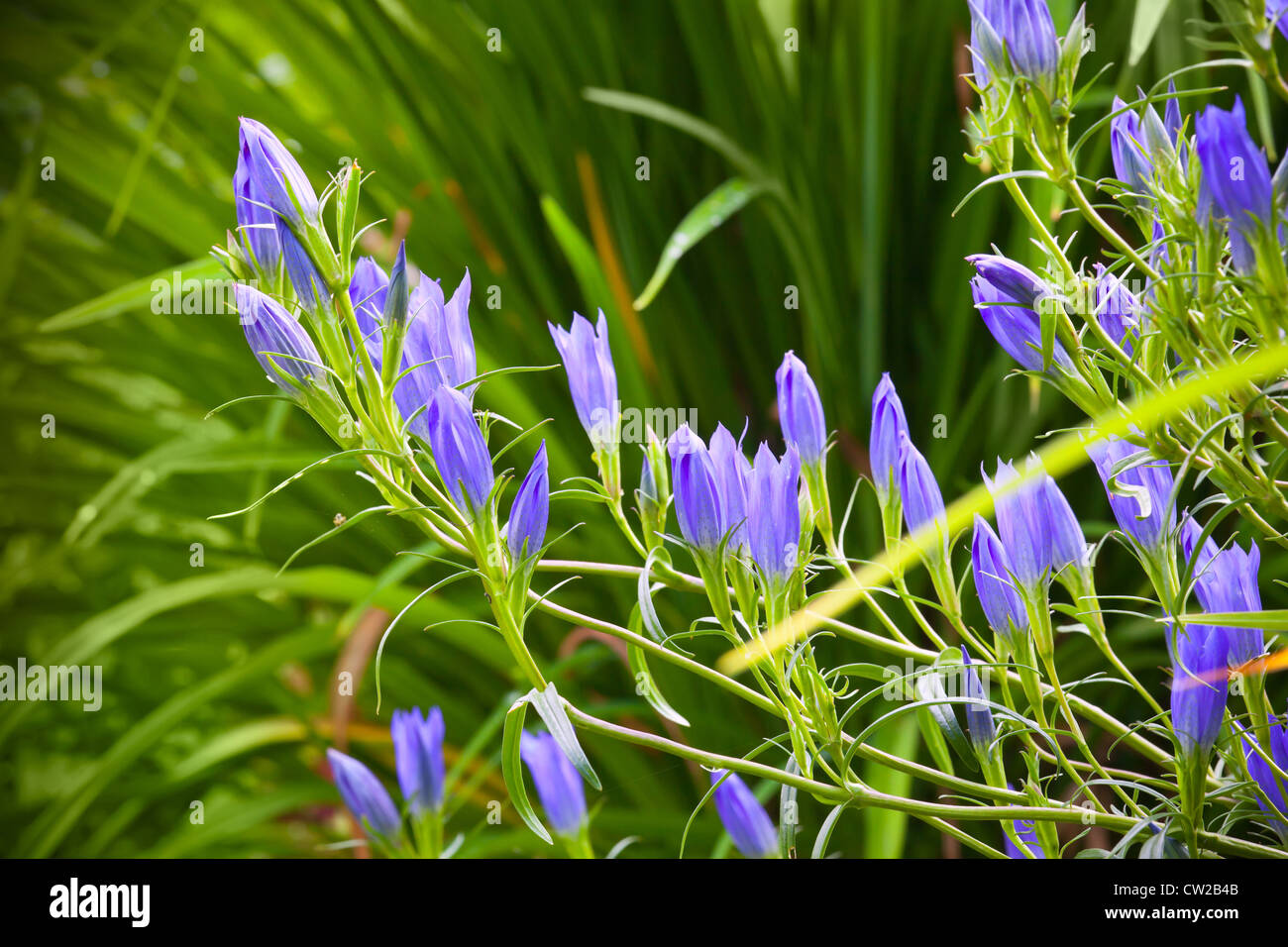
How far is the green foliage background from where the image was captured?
76cm

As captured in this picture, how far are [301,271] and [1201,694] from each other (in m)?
0.32

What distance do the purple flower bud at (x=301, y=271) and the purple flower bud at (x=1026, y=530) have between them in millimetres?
228

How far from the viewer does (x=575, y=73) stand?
87 centimetres

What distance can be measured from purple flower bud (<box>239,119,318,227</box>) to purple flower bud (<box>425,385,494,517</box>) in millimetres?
70

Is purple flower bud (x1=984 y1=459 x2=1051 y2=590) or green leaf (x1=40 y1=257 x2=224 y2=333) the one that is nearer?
purple flower bud (x1=984 y1=459 x2=1051 y2=590)

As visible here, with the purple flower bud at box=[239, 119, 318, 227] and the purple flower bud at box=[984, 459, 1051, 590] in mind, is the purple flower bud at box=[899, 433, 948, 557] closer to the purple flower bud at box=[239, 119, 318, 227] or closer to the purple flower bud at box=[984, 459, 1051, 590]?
the purple flower bud at box=[984, 459, 1051, 590]

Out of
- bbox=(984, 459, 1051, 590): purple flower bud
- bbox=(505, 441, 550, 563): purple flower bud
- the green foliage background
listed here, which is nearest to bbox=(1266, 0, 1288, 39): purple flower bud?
bbox=(984, 459, 1051, 590): purple flower bud

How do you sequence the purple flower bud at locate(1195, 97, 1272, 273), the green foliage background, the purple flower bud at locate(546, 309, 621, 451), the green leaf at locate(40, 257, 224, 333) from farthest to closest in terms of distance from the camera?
Answer: the green foliage background
the green leaf at locate(40, 257, 224, 333)
the purple flower bud at locate(546, 309, 621, 451)
the purple flower bud at locate(1195, 97, 1272, 273)

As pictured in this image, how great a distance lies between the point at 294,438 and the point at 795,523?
76 cm
